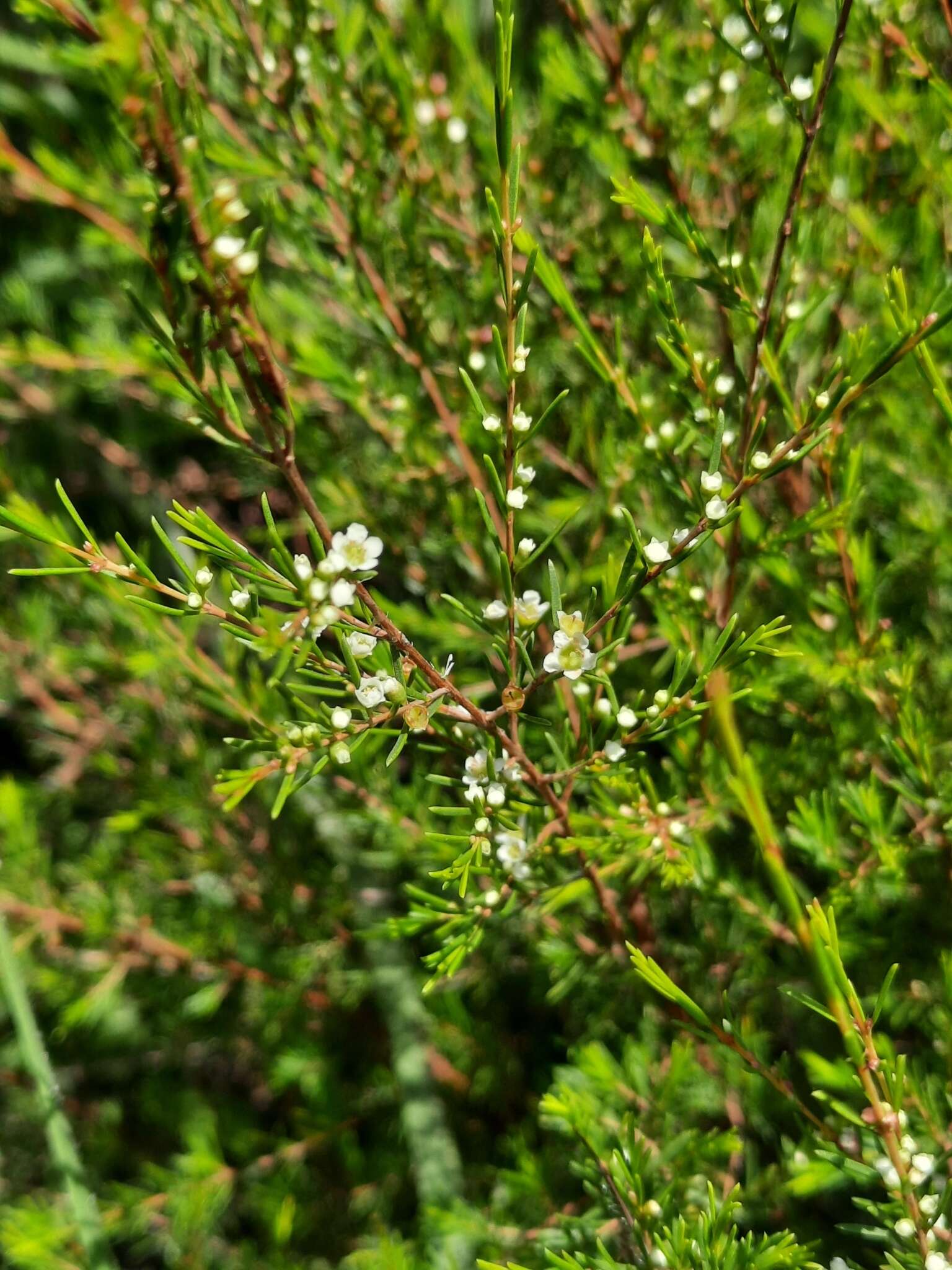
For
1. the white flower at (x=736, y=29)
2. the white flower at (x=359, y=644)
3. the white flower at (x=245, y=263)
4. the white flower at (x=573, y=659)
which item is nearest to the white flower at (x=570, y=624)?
the white flower at (x=573, y=659)

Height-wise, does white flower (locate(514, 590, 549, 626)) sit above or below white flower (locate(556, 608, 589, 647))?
above

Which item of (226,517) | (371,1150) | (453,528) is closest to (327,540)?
(453,528)

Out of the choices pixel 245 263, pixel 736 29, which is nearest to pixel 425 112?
pixel 736 29

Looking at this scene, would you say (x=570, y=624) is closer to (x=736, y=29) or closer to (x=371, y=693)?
(x=371, y=693)

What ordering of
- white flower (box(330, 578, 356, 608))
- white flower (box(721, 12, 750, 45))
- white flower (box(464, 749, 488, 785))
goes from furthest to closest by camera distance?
white flower (box(721, 12, 750, 45)) → white flower (box(464, 749, 488, 785)) → white flower (box(330, 578, 356, 608))

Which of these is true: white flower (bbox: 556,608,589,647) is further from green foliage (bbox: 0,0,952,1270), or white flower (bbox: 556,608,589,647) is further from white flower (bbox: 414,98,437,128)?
white flower (bbox: 414,98,437,128)

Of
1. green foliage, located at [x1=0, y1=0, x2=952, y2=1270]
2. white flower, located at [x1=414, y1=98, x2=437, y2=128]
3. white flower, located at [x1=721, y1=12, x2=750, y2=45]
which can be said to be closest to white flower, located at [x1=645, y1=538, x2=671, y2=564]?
green foliage, located at [x1=0, y1=0, x2=952, y2=1270]

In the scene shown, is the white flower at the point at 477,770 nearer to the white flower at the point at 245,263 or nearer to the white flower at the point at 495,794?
the white flower at the point at 495,794
